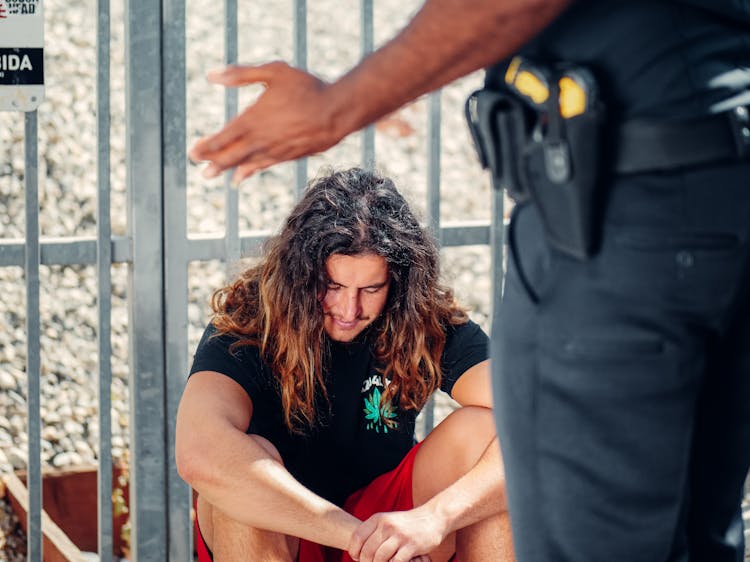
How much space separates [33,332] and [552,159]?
1.59m

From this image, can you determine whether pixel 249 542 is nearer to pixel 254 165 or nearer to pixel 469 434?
pixel 469 434

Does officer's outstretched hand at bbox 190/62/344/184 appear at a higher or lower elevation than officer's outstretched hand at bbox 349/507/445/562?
higher

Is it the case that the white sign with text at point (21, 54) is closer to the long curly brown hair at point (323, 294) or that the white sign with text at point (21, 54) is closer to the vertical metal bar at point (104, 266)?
the vertical metal bar at point (104, 266)

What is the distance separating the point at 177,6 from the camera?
98.7 inches

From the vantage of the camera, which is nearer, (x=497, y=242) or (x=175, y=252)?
(x=175, y=252)

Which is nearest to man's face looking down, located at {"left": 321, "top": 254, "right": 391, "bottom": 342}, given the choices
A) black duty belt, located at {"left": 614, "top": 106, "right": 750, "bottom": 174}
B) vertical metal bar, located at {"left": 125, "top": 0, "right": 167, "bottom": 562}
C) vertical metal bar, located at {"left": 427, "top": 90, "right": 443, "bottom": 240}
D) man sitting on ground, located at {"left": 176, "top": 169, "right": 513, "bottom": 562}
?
man sitting on ground, located at {"left": 176, "top": 169, "right": 513, "bottom": 562}

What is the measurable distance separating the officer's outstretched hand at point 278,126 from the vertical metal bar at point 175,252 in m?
1.33

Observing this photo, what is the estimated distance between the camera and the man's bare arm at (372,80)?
1138mm

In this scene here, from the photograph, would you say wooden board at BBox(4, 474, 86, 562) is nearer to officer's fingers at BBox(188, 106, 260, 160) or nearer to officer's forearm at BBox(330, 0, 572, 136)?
officer's fingers at BBox(188, 106, 260, 160)

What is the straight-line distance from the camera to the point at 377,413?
2643 mm

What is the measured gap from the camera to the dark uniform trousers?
1.13m

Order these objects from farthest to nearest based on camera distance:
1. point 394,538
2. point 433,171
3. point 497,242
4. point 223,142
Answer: point 497,242 < point 433,171 < point 394,538 < point 223,142

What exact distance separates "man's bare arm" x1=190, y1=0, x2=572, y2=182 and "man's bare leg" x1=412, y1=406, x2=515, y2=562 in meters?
1.34

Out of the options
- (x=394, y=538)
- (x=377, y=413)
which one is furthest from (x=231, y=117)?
(x=394, y=538)
